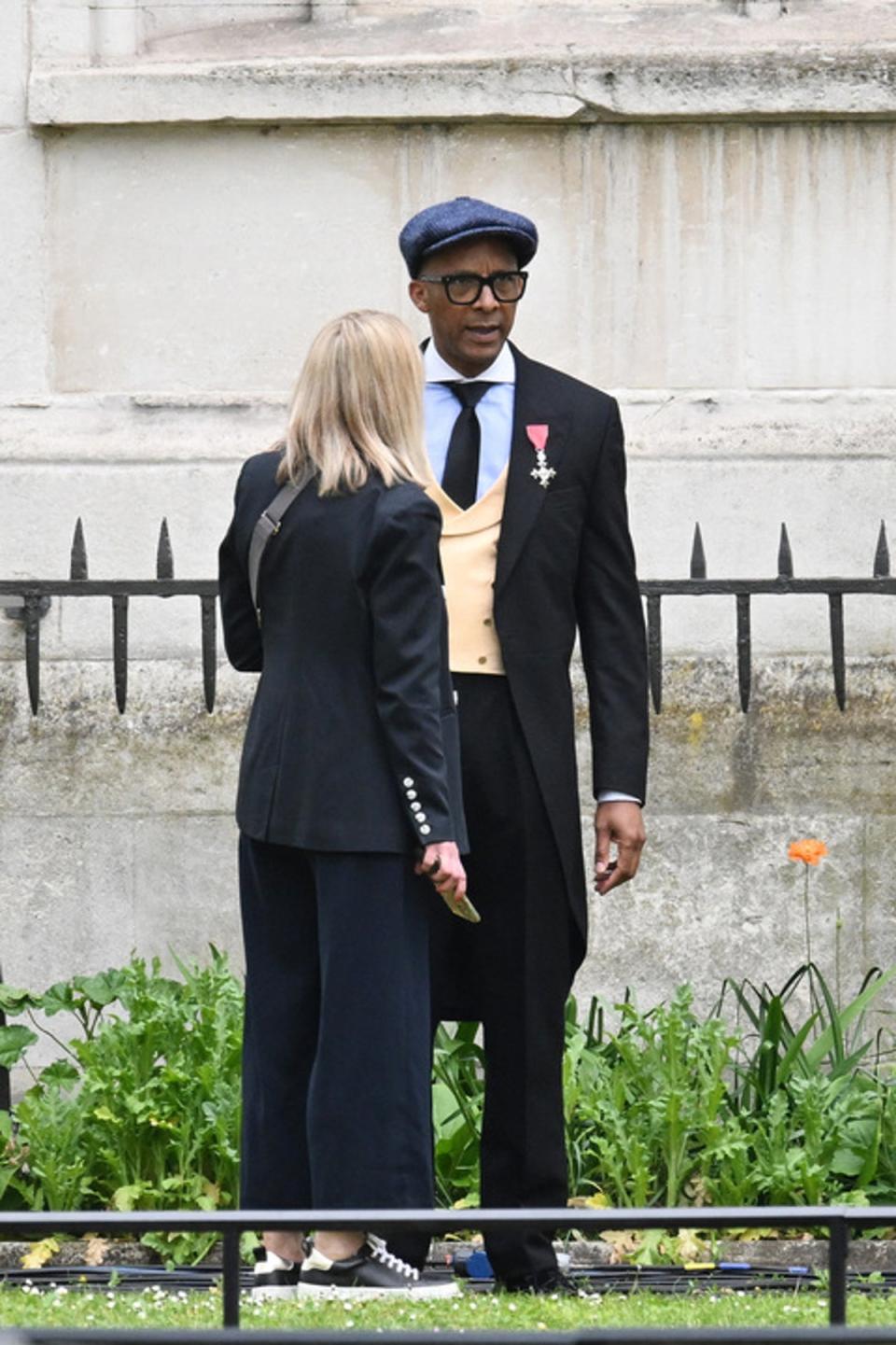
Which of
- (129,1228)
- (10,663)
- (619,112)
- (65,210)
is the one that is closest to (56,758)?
(10,663)

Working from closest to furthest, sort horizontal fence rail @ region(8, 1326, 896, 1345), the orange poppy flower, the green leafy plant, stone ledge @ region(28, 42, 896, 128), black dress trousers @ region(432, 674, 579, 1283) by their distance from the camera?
horizontal fence rail @ region(8, 1326, 896, 1345) → black dress trousers @ region(432, 674, 579, 1283) → the green leafy plant → the orange poppy flower → stone ledge @ region(28, 42, 896, 128)

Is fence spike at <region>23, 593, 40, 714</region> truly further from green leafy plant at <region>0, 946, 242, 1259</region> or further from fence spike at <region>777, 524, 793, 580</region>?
fence spike at <region>777, 524, 793, 580</region>

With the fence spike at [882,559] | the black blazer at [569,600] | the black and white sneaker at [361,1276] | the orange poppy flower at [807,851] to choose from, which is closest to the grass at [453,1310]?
the black and white sneaker at [361,1276]

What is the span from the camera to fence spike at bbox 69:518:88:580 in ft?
20.8

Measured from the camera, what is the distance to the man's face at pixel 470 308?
446cm

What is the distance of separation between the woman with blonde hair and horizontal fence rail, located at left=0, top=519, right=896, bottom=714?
6.85 feet

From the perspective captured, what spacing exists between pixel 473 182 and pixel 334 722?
3098 millimetres

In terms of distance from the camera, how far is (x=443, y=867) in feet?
13.4

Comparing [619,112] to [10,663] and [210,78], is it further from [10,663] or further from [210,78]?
[10,663]

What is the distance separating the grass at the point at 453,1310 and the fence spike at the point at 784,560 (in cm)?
211

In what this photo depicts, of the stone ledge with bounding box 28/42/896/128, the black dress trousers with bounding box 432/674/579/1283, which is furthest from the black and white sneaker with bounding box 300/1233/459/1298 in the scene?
the stone ledge with bounding box 28/42/896/128

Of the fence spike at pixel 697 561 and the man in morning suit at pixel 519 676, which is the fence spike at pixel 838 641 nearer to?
the fence spike at pixel 697 561

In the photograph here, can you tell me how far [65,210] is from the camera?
695 centimetres

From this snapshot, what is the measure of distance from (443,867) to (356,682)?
0.32 metres
